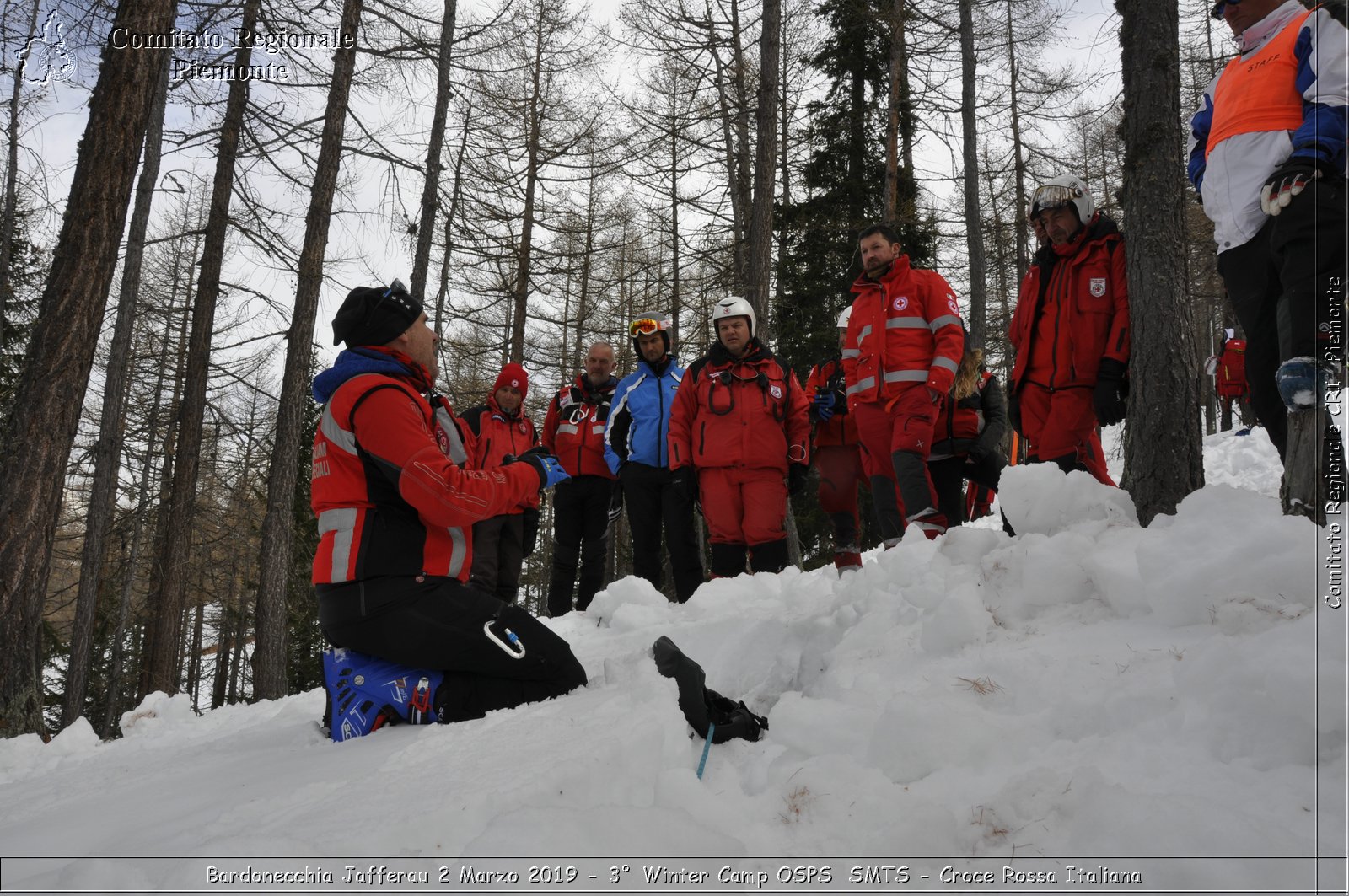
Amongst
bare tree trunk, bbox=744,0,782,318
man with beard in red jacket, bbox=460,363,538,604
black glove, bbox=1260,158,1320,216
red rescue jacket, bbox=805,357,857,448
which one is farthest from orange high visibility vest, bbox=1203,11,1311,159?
bare tree trunk, bbox=744,0,782,318

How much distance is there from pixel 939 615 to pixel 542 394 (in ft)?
67.8

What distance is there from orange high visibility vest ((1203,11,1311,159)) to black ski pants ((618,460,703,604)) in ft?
13.1

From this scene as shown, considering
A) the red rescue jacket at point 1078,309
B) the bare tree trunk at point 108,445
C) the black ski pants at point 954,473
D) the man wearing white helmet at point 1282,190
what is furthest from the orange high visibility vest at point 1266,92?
the bare tree trunk at point 108,445

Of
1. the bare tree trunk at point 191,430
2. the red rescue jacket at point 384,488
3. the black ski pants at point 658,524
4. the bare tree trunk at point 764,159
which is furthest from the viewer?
the bare tree trunk at point 191,430

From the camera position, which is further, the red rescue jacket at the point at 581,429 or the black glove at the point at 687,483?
the red rescue jacket at the point at 581,429

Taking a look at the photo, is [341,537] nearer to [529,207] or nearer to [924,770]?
[924,770]

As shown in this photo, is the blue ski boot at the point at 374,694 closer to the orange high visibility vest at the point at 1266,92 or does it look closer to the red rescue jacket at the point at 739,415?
the red rescue jacket at the point at 739,415

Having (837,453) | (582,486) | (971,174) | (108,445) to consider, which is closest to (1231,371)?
(971,174)

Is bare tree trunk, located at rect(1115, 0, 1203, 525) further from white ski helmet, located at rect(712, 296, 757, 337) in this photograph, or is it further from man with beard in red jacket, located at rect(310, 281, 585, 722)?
man with beard in red jacket, located at rect(310, 281, 585, 722)

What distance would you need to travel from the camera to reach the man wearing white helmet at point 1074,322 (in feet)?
14.7

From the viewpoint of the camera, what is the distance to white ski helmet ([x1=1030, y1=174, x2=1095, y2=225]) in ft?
15.0

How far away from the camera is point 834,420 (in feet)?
21.7

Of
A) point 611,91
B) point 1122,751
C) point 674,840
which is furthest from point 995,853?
point 611,91

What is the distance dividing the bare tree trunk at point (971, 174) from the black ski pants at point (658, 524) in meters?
8.98
